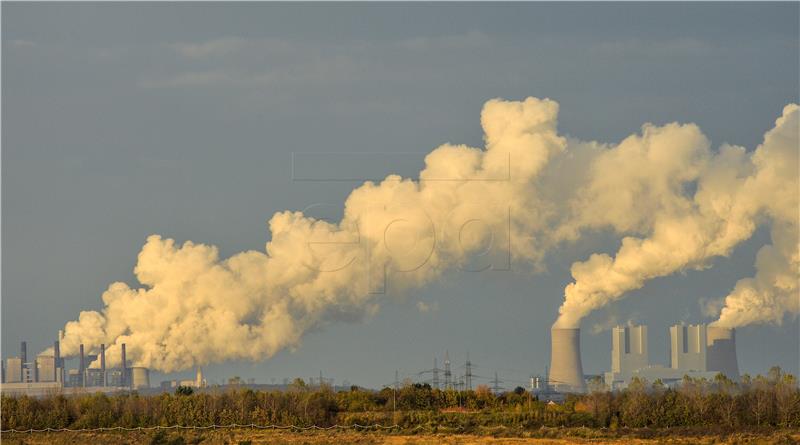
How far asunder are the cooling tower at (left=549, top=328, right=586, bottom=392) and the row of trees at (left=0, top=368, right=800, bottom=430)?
155 feet

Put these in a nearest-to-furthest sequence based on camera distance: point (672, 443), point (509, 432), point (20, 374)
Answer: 1. point (672, 443)
2. point (509, 432)
3. point (20, 374)

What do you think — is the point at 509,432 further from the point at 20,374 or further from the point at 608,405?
the point at 20,374

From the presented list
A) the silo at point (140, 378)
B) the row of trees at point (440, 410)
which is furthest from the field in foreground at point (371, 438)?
the silo at point (140, 378)

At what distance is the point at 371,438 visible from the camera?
57844mm

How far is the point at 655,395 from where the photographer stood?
220 feet

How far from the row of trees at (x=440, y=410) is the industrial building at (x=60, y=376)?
7684 cm

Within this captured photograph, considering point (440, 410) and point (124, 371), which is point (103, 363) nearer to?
point (124, 371)

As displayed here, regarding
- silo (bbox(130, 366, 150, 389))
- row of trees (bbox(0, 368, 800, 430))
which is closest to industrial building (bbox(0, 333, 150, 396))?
silo (bbox(130, 366, 150, 389))

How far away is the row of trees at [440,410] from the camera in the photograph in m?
63.3

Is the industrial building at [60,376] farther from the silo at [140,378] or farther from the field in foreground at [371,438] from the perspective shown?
the field in foreground at [371,438]

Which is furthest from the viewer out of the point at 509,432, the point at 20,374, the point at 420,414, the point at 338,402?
the point at 20,374

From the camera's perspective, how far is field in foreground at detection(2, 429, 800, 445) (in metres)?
56.0

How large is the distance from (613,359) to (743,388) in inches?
4902

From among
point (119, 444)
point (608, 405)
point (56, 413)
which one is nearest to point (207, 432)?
point (119, 444)
